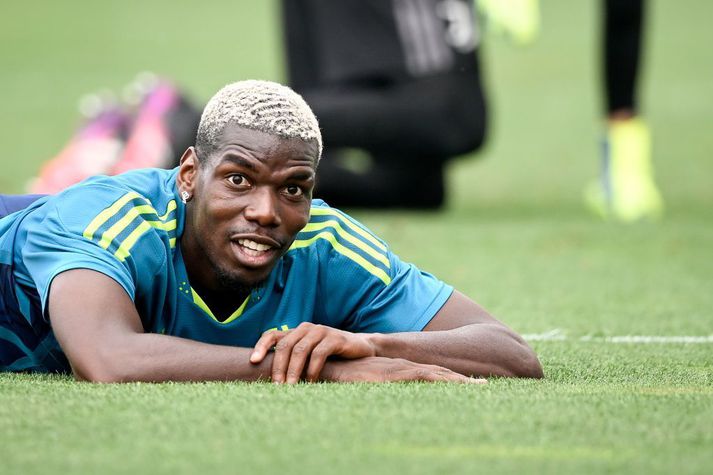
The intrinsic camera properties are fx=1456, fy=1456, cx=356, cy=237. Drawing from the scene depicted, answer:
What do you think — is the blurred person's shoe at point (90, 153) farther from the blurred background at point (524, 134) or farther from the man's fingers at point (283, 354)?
the man's fingers at point (283, 354)

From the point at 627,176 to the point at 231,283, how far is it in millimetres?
5307

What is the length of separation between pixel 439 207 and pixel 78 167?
2317 mm

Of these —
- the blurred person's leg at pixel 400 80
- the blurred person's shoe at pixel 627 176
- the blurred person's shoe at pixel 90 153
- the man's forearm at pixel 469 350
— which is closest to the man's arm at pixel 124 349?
the man's forearm at pixel 469 350

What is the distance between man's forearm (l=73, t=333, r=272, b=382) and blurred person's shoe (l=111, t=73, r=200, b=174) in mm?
4987

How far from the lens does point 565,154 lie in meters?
11.2

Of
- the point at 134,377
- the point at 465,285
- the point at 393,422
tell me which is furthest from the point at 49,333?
the point at 465,285

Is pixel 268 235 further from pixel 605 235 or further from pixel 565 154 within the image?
pixel 565 154

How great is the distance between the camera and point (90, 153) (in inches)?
347

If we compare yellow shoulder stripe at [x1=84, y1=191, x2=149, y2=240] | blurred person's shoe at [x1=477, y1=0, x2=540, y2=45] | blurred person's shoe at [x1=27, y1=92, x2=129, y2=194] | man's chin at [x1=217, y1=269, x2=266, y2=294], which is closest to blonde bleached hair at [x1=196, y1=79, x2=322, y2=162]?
yellow shoulder stripe at [x1=84, y1=191, x2=149, y2=240]

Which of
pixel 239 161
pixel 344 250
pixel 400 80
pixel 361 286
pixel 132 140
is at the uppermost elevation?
pixel 239 161

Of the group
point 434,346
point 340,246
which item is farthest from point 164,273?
point 434,346

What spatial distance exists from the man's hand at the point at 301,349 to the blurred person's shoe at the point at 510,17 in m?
5.22

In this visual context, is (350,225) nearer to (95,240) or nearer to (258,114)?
(258,114)

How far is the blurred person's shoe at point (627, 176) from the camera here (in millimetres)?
8695
